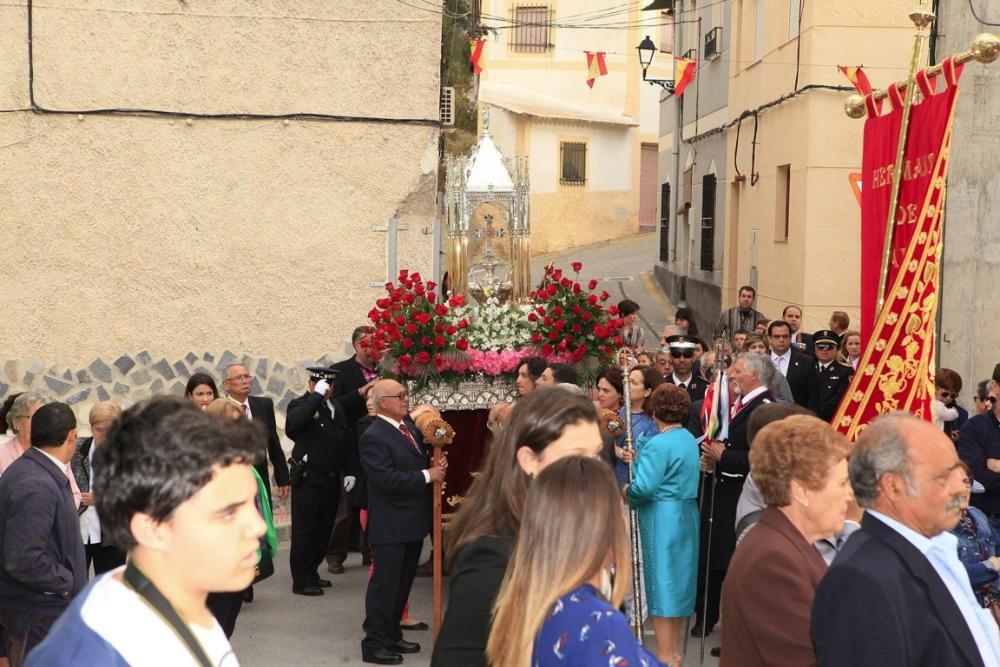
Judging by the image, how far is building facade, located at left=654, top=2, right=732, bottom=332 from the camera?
73.2 feet

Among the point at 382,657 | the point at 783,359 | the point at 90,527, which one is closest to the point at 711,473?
the point at 382,657

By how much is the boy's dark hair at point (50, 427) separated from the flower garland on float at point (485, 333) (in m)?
3.24

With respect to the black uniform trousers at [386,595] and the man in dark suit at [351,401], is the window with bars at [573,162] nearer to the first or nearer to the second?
the man in dark suit at [351,401]

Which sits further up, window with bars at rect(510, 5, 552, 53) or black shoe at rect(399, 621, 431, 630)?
window with bars at rect(510, 5, 552, 53)

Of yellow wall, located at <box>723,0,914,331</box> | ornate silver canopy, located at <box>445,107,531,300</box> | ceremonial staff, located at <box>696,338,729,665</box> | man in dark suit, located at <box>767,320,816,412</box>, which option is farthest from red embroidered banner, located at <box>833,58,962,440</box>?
yellow wall, located at <box>723,0,914,331</box>

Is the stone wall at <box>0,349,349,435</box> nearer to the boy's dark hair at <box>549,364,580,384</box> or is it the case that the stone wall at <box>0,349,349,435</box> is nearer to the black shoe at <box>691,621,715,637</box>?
the boy's dark hair at <box>549,364,580,384</box>

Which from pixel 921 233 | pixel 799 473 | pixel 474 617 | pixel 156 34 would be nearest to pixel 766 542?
pixel 799 473

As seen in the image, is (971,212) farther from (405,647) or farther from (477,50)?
(477,50)

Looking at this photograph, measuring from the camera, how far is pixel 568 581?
125 inches

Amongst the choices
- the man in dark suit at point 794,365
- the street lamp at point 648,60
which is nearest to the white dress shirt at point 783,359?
the man in dark suit at point 794,365

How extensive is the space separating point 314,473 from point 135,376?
249 centimetres

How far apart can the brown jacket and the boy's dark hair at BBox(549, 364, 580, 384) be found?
4.31 metres

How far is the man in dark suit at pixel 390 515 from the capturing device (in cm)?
823

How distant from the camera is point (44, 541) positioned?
19.4 ft
